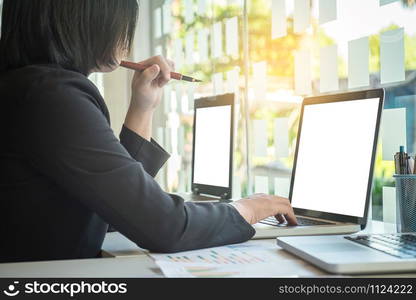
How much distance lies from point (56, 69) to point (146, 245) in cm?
35

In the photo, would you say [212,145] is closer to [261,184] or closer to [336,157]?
[261,184]

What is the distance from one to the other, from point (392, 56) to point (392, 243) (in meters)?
0.70

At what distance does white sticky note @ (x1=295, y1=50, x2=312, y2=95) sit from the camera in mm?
1964

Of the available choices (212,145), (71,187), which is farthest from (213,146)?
(71,187)

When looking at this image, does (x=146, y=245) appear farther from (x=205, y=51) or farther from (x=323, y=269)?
(x=205, y=51)

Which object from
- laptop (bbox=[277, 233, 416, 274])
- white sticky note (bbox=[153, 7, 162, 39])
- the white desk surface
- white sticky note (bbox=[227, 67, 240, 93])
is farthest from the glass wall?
the white desk surface

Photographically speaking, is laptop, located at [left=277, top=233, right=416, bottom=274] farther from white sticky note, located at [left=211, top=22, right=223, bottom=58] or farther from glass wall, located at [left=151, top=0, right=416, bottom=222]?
white sticky note, located at [left=211, top=22, right=223, bottom=58]

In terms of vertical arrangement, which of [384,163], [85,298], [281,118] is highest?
[281,118]

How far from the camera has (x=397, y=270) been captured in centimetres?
88

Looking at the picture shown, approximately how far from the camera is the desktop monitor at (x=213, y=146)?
2127 millimetres

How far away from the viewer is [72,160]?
1.00m

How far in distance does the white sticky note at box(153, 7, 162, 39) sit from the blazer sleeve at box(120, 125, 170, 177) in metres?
2.08

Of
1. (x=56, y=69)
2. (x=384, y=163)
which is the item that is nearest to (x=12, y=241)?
(x=56, y=69)

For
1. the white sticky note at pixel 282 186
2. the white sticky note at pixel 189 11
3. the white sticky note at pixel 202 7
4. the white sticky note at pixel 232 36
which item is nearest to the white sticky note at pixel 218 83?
the white sticky note at pixel 232 36
